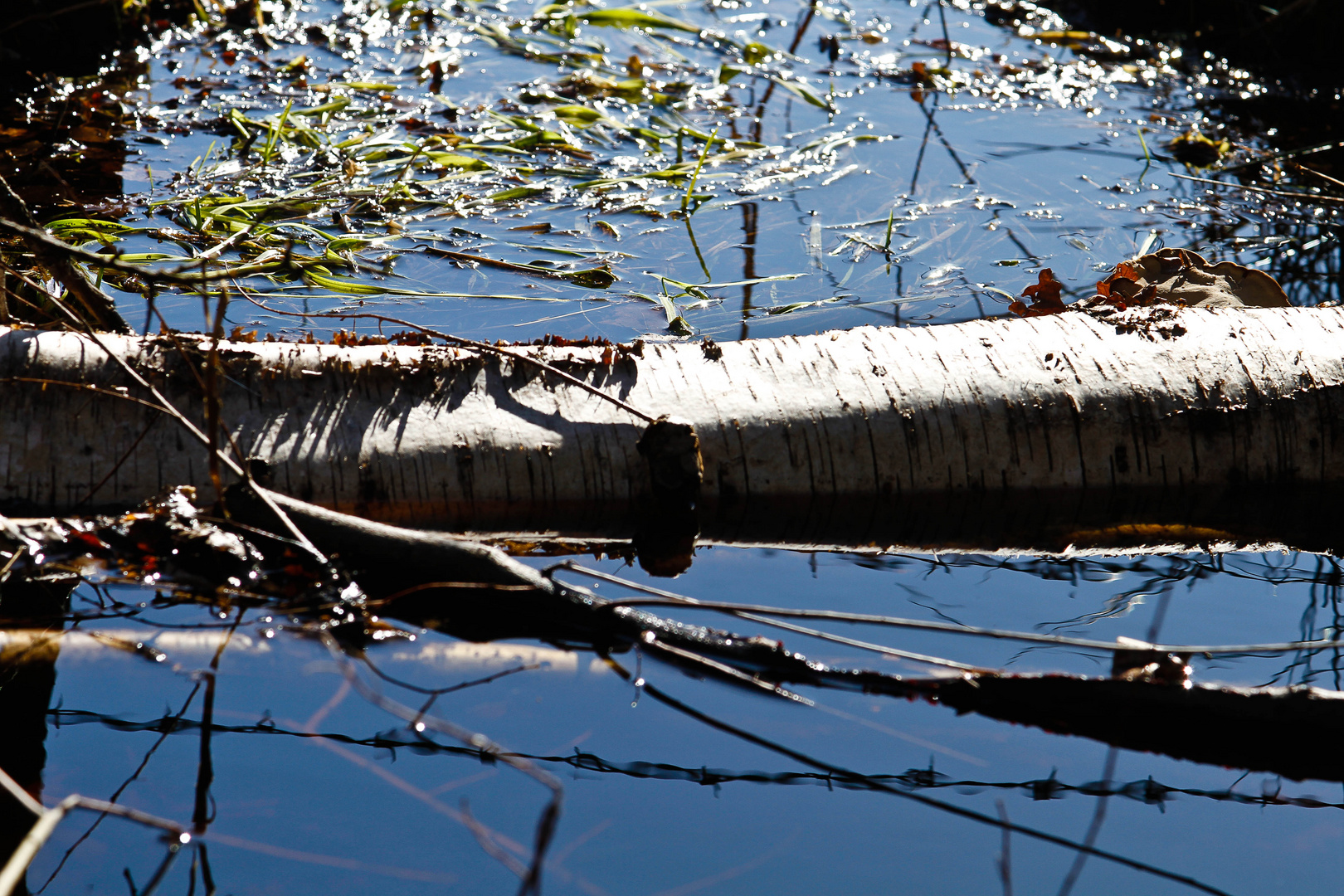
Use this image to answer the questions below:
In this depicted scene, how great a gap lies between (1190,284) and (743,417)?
1.65 metres

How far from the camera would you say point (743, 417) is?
8.89 feet

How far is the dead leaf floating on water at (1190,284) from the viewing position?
3.28 m

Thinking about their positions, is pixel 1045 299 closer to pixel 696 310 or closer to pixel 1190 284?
pixel 1190 284

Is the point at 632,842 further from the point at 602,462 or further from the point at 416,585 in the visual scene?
the point at 602,462

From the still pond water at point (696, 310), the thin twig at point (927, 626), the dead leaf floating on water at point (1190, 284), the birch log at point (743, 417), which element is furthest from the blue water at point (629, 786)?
the dead leaf floating on water at point (1190, 284)

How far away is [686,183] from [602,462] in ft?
8.75

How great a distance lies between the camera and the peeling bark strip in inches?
97.9

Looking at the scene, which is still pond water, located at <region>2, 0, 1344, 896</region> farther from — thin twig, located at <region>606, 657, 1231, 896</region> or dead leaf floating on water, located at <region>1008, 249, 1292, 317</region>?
dead leaf floating on water, located at <region>1008, 249, 1292, 317</region>

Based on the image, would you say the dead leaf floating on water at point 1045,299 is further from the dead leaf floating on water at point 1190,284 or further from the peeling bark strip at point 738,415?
the peeling bark strip at point 738,415

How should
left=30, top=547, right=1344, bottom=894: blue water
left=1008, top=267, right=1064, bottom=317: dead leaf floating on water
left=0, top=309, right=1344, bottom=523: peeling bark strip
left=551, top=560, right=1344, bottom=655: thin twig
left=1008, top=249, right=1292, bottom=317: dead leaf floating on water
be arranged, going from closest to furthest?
1. left=30, top=547, right=1344, bottom=894: blue water
2. left=551, top=560, right=1344, bottom=655: thin twig
3. left=0, top=309, right=1344, bottom=523: peeling bark strip
4. left=1008, top=249, right=1292, bottom=317: dead leaf floating on water
5. left=1008, top=267, right=1064, bottom=317: dead leaf floating on water

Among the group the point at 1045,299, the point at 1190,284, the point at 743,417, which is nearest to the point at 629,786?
the point at 743,417

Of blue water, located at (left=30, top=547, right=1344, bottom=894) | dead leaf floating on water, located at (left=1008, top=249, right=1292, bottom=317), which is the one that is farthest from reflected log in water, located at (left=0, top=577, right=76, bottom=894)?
dead leaf floating on water, located at (left=1008, top=249, right=1292, bottom=317)

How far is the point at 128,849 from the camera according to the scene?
1693 millimetres

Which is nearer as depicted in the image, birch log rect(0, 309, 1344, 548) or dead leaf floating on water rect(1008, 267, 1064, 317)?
birch log rect(0, 309, 1344, 548)
